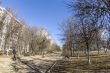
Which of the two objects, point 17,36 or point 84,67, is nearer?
point 84,67

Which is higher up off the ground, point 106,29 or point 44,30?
point 44,30

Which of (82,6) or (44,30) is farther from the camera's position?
(44,30)

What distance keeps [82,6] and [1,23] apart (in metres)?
39.3

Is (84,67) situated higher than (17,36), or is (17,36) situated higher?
(17,36)

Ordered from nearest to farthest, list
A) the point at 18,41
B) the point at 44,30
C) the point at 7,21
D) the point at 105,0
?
the point at 105,0 → the point at 7,21 → the point at 18,41 → the point at 44,30

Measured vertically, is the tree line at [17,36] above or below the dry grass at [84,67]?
above

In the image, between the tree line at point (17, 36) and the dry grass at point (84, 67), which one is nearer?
the dry grass at point (84, 67)

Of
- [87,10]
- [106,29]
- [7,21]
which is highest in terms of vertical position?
[7,21]

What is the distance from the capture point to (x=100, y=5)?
75.1ft

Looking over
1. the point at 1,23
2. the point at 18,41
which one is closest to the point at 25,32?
the point at 18,41

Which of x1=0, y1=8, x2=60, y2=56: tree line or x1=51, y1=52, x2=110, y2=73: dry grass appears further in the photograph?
x1=0, y1=8, x2=60, y2=56: tree line

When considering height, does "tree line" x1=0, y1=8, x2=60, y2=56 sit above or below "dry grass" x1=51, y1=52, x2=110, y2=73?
above

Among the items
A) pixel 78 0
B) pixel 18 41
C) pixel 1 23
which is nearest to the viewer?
pixel 78 0

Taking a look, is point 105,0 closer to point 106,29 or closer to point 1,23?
point 106,29
